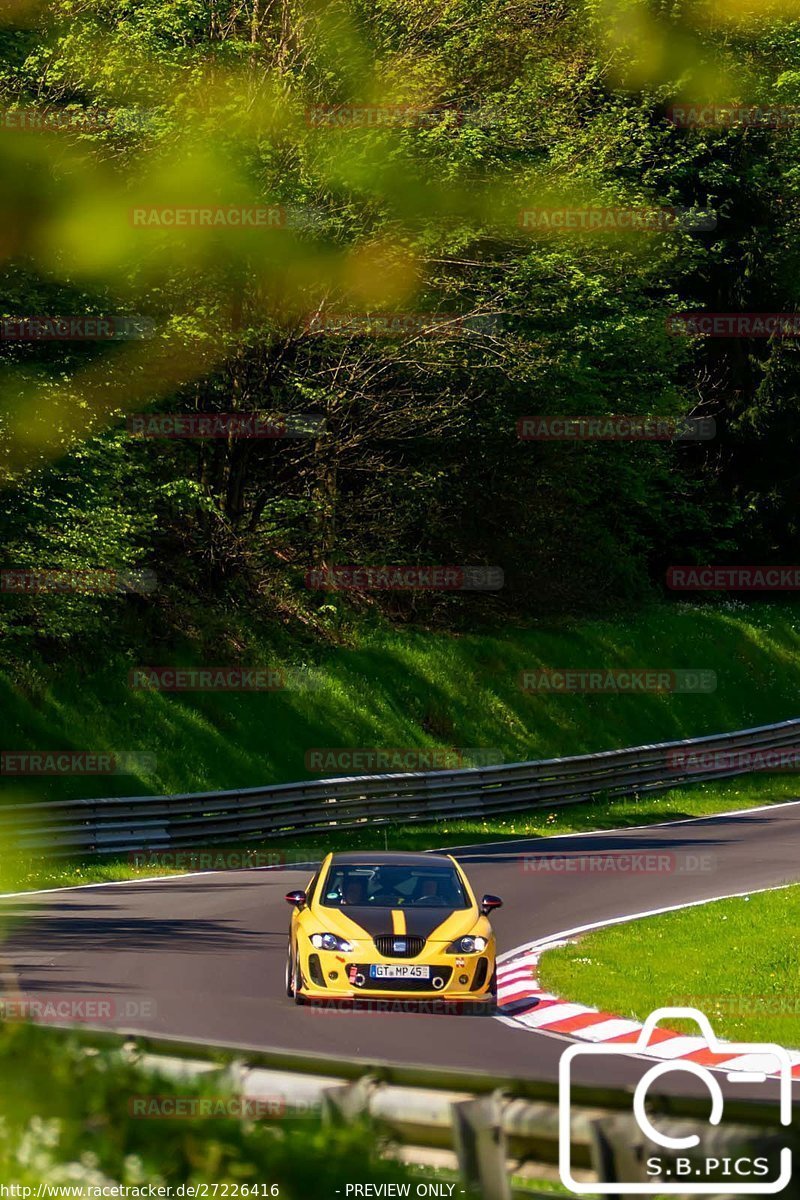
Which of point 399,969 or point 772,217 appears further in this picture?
point 772,217

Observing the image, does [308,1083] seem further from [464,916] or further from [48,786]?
[48,786]

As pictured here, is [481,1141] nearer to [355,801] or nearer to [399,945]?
[399,945]

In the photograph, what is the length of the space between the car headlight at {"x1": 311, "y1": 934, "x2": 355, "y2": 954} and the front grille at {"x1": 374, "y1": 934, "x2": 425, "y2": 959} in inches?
9.7

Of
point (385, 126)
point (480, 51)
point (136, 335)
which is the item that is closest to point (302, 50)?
point (385, 126)

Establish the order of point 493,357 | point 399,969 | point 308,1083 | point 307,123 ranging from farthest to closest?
point 493,357 → point 307,123 → point 399,969 → point 308,1083

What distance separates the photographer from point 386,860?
51.2 ft

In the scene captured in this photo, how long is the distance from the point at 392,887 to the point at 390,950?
1064 mm

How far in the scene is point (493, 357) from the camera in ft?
125

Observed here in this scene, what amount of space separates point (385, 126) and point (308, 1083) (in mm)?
31548

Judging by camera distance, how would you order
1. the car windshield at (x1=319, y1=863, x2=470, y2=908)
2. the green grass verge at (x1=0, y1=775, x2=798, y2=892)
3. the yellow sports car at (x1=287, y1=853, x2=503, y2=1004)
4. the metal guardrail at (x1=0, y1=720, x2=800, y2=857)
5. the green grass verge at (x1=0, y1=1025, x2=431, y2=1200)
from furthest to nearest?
the metal guardrail at (x1=0, y1=720, x2=800, y2=857) → the green grass verge at (x1=0, y1=775, x2=798, y2=892) → the car windshield at (x1=319, y1=863, x2=470, y2=908) → the yellow sports car at (x1=287, y1=853, x2=503, y2=1004) → the green grass verge at (x1=0, y1=1025, x2=431, y2=1200)

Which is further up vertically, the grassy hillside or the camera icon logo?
the camera icon logo

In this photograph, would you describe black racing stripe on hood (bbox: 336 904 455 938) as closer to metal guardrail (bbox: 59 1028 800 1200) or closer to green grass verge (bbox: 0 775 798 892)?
green grass verge (bbox: 0 775 798 892)

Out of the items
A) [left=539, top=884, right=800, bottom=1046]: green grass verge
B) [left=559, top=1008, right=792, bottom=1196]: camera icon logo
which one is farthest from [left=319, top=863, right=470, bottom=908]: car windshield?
[left=559, top=1008, right=792, bottom=1196]: camera icon logo

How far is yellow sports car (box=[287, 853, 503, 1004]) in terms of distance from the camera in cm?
1416
